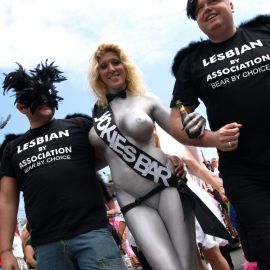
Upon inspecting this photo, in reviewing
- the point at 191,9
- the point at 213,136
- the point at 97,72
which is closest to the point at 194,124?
the point at 213,136

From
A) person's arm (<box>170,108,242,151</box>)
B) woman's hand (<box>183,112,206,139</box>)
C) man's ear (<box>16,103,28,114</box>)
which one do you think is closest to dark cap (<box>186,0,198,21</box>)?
person's arm (<box>170,108,242,151</box>)

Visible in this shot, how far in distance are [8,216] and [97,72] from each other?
1.32 meters

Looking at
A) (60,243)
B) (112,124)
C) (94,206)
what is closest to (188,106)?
(112,124)

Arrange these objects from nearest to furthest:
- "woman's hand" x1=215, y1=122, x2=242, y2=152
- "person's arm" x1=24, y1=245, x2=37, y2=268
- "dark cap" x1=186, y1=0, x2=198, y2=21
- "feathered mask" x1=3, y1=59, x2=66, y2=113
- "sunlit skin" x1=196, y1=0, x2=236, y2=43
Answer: "woman's hand" x1=215, y1=122, x2=242, y2=152, "sunlit skin" x1=196, y1=0, x2=236, y2=43, "dark cap" x1=186, y1=0, x2=198, y2=21, "feathered mask" x1=3, y1=59, x2=66, y2=113, "person's arm" x1=24, y1=245, x2=37, y2=268

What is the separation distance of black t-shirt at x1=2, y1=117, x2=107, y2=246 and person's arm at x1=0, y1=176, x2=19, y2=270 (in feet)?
0.28

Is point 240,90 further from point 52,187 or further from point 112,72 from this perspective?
point 52,187

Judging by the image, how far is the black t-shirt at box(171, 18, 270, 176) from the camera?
276cm

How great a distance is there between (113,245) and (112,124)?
88 centimetres

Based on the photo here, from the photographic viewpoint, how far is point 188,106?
3.04 meters

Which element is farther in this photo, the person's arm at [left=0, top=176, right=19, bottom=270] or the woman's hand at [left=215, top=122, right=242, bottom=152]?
the person's arm at [left=0, top=176, right=19, bottom=270]

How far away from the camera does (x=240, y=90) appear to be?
2793 mm

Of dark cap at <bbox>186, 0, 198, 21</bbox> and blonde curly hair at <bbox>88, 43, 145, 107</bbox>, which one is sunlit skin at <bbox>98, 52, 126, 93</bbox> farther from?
dark cap at <bbox>186, 0, 198, 21</bbox>

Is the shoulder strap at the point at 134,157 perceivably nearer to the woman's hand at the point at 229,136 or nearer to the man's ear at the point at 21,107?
the man's ear at the point at 21,107

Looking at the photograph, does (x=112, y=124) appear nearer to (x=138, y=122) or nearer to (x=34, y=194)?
(x=138, y=122)
